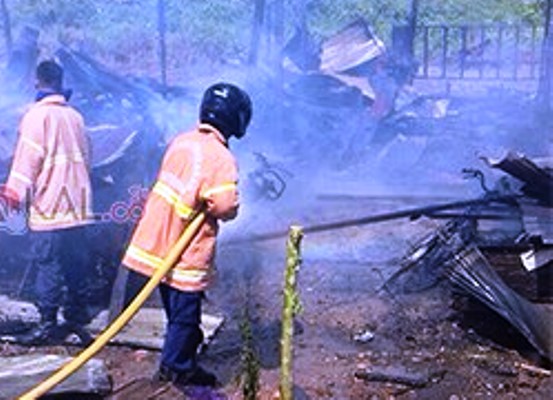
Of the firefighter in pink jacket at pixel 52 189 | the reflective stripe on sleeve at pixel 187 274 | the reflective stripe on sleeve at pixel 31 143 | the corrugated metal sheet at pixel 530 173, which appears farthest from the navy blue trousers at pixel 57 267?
the corrugated metal sheet at pixel 530 173

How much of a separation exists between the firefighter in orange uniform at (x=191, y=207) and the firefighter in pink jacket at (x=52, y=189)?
1.31 meters

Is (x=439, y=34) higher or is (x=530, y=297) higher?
(x=439, y=34)

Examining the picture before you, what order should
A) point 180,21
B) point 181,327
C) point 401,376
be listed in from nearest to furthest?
point 181,327, point 401,376, point 180,21

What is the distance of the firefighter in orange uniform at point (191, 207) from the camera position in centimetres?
401

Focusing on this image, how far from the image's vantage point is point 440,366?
4988 mm

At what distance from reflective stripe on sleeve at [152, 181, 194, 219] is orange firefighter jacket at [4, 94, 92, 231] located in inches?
55.0

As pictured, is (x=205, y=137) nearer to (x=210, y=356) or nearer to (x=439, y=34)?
(x=210, y=356)

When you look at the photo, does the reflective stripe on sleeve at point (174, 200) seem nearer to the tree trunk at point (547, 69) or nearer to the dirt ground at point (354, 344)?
the dirt ground at point (354, 344)

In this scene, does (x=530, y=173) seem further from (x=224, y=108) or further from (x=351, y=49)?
(x=351, y=49)

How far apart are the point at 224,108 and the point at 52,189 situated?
68.4 inches

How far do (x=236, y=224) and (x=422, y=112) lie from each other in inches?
272

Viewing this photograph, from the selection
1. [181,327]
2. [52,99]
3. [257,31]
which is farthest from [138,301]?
[257,31]

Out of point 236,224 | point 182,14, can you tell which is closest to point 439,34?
point 182,14

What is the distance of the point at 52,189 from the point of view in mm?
5168
